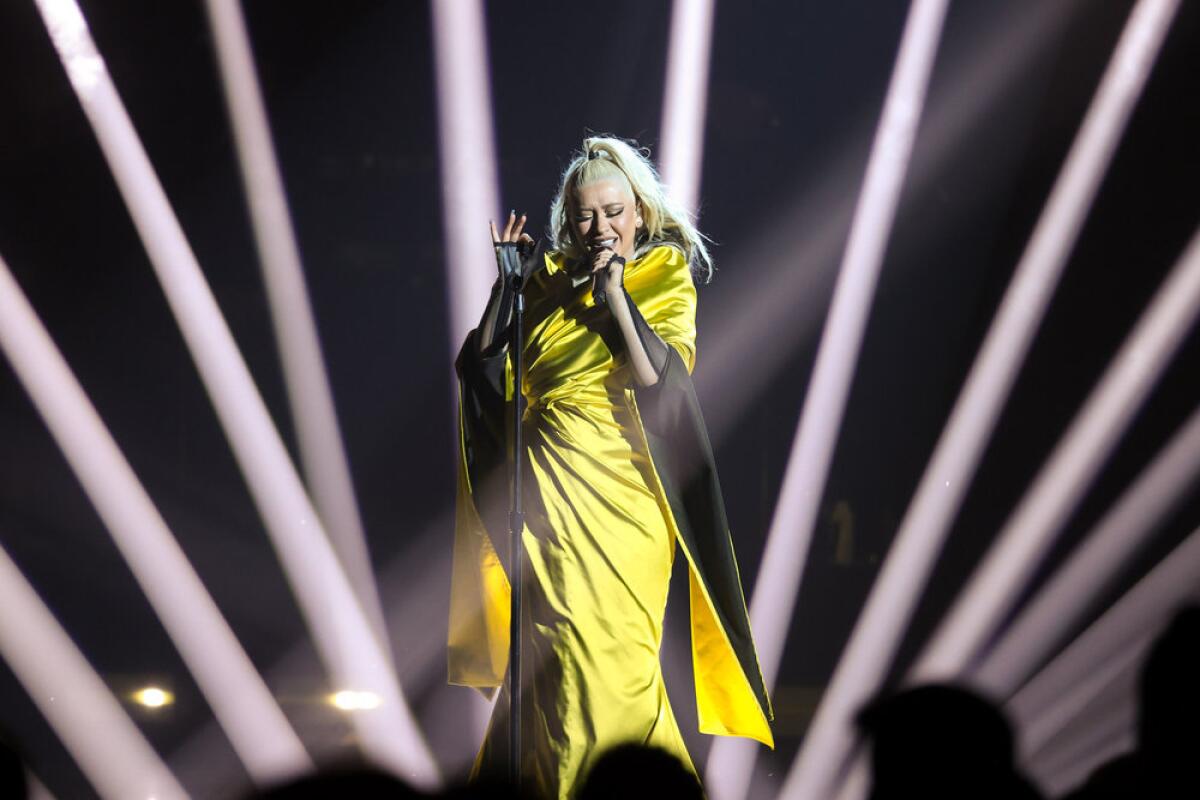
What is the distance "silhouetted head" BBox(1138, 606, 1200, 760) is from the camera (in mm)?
996

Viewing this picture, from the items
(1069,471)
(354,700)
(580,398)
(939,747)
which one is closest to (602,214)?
(580,398)

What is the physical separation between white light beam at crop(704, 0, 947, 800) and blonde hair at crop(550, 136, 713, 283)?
117 cm

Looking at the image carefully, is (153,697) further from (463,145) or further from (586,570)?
(586,570)

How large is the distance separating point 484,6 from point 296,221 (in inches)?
35.3

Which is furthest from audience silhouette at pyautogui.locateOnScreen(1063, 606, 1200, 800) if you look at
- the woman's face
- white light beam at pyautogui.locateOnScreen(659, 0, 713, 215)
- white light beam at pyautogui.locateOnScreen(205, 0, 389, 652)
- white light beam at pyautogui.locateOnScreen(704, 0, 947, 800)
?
white light beam at pyautogui.locateOnScreen(205, 0, 389, 652)

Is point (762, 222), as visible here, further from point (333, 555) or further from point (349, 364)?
point (333, 555)

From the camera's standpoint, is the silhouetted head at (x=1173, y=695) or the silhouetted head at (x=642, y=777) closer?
the silhouetted head at (x=1173, y=695)

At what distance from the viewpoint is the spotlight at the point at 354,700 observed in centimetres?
374

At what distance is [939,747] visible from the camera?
101 centimetres

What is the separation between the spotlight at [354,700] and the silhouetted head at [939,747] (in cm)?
293

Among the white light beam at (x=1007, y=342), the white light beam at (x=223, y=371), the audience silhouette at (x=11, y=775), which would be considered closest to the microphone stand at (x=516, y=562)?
the audience silhouette at (x=11, y=775)

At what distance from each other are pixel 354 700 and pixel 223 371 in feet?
3.59

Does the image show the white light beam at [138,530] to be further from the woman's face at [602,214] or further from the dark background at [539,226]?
the woman's face at [602,214]

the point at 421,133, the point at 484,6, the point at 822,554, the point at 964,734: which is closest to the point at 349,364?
the point at 421,133
